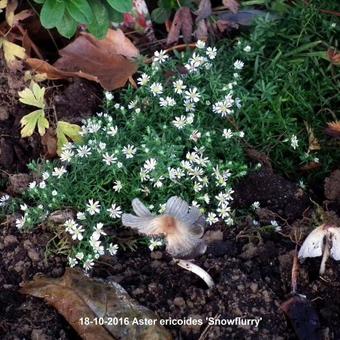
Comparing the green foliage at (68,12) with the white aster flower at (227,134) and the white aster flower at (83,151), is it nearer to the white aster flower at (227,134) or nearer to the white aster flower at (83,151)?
the white aster flower at (83,151)

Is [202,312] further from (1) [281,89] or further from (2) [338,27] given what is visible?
(2) [338,27]

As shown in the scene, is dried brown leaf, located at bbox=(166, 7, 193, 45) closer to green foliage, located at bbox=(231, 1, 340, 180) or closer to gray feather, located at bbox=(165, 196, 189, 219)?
green foliage, located at bbox=(231, 1, 340, 180)

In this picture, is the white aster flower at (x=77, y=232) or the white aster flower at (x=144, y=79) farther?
the white aster flower at (x=144, y=79)

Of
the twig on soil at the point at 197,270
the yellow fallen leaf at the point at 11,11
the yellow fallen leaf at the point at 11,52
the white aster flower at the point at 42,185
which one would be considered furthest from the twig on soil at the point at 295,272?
the yellow fallen leaf at the point at 11,11

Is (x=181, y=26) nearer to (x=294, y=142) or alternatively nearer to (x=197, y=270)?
(x=294, y=142)

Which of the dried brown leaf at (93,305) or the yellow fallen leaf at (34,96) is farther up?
the yellow fallen leaf at (34,96)

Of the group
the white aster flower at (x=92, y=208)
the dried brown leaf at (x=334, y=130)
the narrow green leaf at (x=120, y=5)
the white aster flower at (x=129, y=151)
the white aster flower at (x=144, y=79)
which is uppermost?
the narrow green leaf at (x=120, y=5)

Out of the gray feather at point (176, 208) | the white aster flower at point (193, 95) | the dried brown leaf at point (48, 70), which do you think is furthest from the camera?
the dried brown leaf at point (48, 70)
